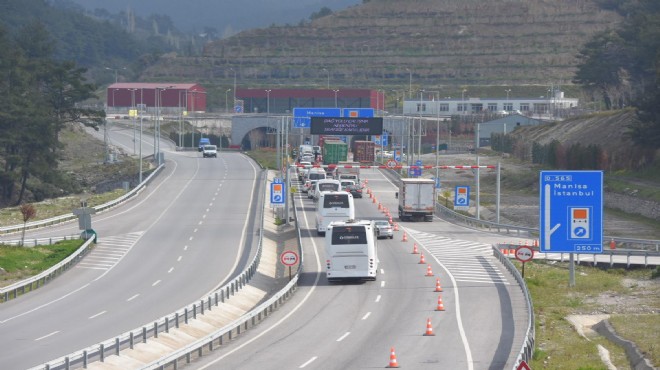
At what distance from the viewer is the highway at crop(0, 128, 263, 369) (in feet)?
128

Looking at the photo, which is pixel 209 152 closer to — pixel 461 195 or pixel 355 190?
pixel 355 190

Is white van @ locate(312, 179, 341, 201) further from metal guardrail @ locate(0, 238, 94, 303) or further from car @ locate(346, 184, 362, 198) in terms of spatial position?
metal guardrail @ locate(0, 238, 94, 303)

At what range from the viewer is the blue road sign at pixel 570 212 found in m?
49.6

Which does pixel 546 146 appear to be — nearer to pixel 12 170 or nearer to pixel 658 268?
pixel 12 170

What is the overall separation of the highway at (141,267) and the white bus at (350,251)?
16.9ft

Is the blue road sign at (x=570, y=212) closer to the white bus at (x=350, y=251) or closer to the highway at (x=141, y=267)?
the white bus at (x=350, y=251)

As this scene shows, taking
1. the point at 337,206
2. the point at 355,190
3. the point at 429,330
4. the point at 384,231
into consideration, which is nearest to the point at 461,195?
the point at 384,231

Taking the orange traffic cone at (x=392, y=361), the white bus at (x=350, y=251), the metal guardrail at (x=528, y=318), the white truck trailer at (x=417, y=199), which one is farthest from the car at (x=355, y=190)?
the orange traffic cone at (x=392, y=361)

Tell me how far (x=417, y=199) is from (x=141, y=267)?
87.8 ft

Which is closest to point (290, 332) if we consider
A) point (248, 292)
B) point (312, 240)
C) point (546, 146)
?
point (248, 292)

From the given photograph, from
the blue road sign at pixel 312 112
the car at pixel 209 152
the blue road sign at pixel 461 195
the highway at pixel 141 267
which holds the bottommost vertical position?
the highway at pixel 141 267

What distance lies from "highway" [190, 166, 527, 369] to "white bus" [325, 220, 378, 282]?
22.7 inches

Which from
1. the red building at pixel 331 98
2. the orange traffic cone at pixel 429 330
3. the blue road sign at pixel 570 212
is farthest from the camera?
the red building at pixel 331 98

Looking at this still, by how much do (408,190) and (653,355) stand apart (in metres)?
46.3
